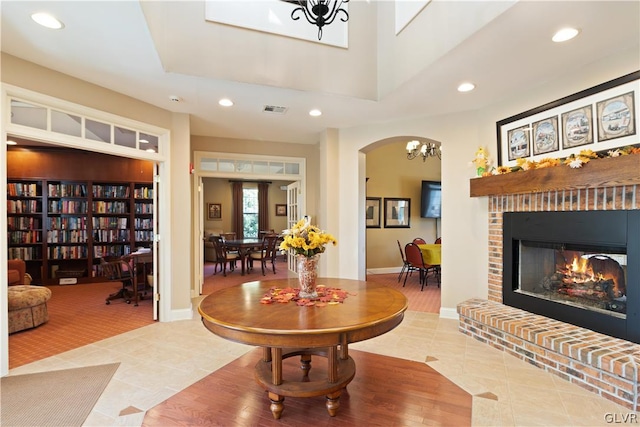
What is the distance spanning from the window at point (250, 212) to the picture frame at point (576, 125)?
7.99m

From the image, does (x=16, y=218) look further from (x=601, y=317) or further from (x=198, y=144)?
(x=601, y=317)

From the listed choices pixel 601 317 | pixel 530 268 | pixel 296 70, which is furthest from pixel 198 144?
pixel 601 317

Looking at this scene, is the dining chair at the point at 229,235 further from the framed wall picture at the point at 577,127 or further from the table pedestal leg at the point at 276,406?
the framed wall picture at the point at 577,127

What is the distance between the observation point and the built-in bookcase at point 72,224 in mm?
6043

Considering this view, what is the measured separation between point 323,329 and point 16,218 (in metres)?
7.20

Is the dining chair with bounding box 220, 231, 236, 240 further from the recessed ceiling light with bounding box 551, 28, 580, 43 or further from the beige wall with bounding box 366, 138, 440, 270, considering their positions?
the recessed ceiling light with bounding box 551, 28, 580, 43

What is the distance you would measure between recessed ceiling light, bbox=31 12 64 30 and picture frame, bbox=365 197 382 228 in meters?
5.93

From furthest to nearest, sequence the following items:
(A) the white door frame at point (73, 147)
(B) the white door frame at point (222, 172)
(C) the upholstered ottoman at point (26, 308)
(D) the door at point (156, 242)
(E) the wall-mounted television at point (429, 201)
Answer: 1. (E) the wall-mounted television at point (429, 201)
2. (B) the white door frame at point (222, 172)
3. (D) the door at point (156, 242)
4. (C) the upholstered ottoman at point (26, 308)
5. (A) the white door frame at point (73, 147)

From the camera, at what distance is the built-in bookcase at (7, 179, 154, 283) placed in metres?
6.04

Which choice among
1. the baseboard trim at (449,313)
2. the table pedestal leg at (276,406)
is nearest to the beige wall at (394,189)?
the baseboard trim at (449,313)

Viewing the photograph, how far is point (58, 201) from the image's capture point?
6.29 m

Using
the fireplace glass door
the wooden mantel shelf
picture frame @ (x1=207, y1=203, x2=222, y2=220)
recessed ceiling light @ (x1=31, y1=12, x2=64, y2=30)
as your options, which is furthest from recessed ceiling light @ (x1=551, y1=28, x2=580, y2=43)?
picture frame @ (x1=207, y1=203, x2=222, y2=220)

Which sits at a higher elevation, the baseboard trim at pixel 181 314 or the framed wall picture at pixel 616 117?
the framed wall picture at pixel 616 117

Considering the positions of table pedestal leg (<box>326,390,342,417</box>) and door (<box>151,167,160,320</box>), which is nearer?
table pedestal leg (<box>326,390,342,417</box>)
